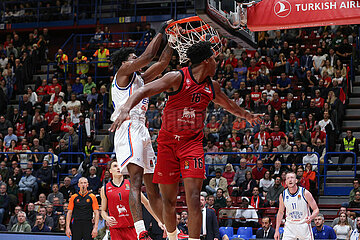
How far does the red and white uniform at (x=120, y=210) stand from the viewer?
1106 cm

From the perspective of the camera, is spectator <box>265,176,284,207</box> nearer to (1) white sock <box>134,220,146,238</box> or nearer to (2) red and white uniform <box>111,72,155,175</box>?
(2) red and white uniform <box>111,72,155,175</box>

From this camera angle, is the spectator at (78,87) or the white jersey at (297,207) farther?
the spectator at (78,87)

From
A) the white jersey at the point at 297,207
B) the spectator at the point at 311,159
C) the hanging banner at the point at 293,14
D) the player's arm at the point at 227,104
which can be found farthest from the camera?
the spectator at the point at 311,159

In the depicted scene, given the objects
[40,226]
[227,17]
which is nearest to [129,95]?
[227,17]

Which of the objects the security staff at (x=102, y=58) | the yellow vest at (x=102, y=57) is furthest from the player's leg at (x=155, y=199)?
the yellow vest at (x=102, y=57)

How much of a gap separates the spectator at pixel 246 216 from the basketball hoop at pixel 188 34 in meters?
7.61

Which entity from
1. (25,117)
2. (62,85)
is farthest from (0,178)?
(62,85)

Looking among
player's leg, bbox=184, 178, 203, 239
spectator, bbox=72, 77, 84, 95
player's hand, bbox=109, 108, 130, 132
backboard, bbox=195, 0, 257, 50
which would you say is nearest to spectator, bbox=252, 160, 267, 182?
backboard, bbox=195, 0, 257, 50

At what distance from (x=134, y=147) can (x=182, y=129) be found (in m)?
0.87

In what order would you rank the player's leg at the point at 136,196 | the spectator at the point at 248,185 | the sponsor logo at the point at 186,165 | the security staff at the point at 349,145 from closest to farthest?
the sponsor logo at the point at 186,165, the player's leg at the point at 136,196, the spectator at the point at 248,185, the security staff at the point at 349,145

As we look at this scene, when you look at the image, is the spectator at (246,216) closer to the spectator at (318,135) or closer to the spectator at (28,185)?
the spectator at (318,135)

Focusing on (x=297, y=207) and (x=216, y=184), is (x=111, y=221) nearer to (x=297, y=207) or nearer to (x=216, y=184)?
(x=297, y=207)

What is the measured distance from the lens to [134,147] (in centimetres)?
761

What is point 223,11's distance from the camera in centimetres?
877
